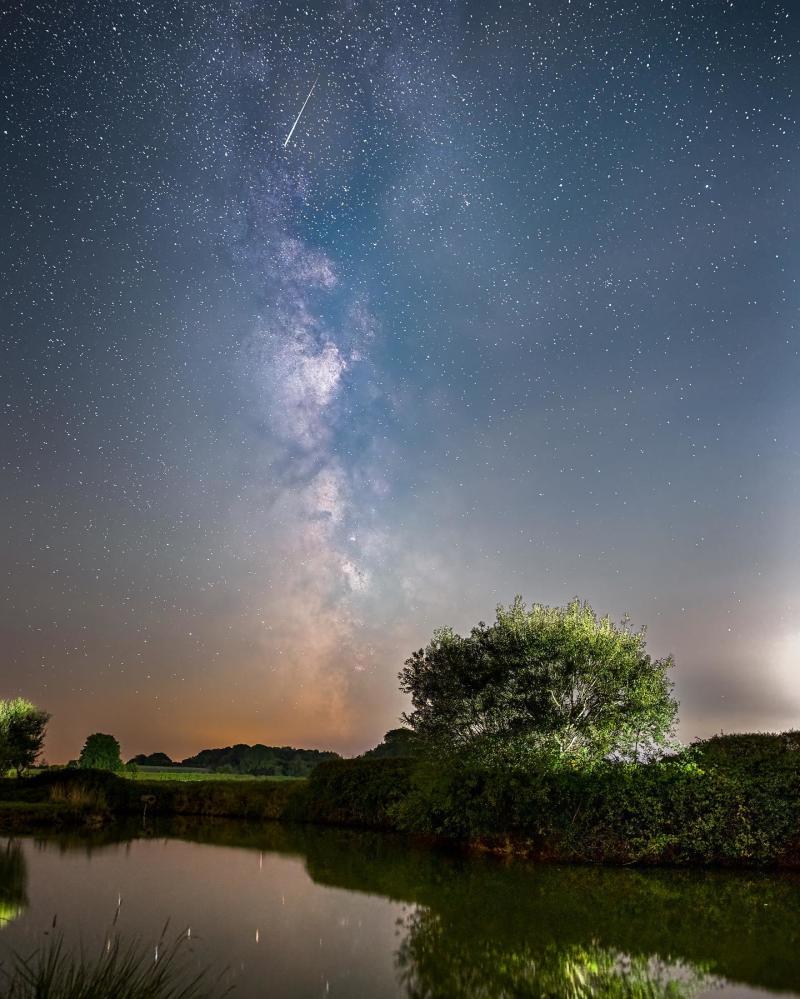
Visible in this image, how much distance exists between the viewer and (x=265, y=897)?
39.0 ft

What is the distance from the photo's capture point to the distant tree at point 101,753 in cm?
4259

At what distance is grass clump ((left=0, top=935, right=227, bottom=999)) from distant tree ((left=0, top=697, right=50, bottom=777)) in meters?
38.7

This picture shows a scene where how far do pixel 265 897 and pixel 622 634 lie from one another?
12559mm

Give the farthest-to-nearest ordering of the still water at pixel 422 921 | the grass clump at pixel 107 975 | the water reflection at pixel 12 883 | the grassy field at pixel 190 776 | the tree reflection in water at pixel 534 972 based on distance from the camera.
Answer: the grassy field at pixel 190 776 < the water reflection at pixel 12 883 < the still water at pixel 422 921 < the tree reflection in water at pixel 534 972 < the grass clump at pixel 107 975

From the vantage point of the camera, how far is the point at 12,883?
1191cm

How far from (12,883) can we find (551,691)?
13.3 metres

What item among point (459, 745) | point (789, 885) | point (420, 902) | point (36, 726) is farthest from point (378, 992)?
point (36, 726)

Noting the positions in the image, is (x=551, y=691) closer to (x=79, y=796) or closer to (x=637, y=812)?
(x=637, y=812)

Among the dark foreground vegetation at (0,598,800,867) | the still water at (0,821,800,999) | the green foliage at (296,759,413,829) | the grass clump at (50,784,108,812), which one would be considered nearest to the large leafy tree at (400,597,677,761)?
the dark foreground vegetation at (0,598,800,867)

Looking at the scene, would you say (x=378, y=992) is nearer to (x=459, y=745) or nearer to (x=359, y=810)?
(x=459, y=745)

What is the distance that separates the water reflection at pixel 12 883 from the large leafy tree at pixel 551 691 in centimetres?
1087

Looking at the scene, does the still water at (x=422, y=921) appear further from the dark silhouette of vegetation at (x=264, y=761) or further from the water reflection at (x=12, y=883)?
the dark silhouette of vegetation at (x=264, y=761)

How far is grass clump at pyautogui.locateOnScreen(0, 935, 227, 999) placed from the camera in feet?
12.8

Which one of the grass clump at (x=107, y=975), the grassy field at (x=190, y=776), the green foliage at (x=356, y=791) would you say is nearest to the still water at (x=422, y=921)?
the grass clump at (x=107, y=975)
